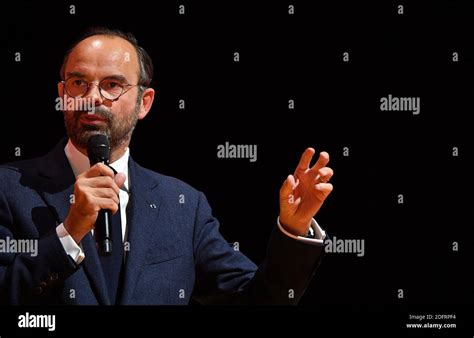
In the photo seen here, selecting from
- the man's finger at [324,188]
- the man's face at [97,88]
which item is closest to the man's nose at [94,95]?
the man's face at [97,88]

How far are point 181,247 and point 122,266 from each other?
26 centimetres

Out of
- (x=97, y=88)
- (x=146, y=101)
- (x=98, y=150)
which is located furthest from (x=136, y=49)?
(x=98, y=150)

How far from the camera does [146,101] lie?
11.2 feet

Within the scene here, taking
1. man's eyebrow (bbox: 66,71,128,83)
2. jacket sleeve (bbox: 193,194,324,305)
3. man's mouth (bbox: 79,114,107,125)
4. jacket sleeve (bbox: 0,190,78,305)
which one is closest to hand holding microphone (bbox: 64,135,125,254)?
jacket sleeve (bbox: 0,190,78,305)

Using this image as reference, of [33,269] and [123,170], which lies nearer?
[33,269]

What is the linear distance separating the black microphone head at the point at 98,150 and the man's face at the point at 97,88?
11 cm

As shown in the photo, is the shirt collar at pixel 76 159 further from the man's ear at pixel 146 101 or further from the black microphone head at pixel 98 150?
the man's ear at pixel 146 101

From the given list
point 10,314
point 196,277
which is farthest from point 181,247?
point 10,314

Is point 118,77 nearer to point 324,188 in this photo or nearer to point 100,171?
point 100,171

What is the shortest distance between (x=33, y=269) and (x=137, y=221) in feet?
1.40

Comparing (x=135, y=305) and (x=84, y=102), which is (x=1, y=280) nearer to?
(x=135, y=305)

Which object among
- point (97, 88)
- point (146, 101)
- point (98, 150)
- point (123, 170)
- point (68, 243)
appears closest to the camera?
point (68, 243)

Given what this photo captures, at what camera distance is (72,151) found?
10.5 feet

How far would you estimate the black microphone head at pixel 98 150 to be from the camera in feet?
9.57
